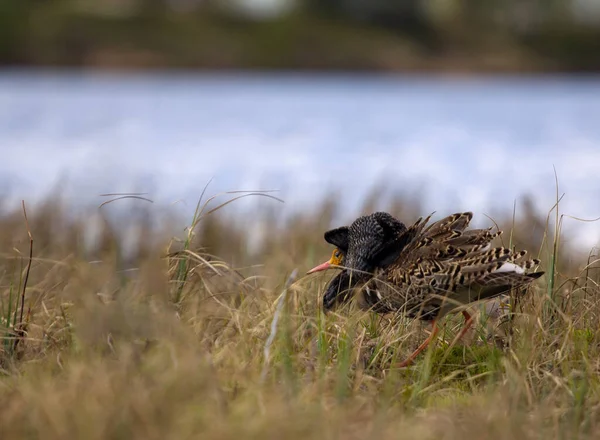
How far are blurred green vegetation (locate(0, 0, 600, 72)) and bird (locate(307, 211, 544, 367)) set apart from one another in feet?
123

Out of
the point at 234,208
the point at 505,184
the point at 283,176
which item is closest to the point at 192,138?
the point at 283,176

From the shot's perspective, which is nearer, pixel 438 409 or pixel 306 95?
pixel 438 409

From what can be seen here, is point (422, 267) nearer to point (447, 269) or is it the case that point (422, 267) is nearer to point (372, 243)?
point (447, 269)

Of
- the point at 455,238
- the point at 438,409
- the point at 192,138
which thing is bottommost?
the point at 192,138

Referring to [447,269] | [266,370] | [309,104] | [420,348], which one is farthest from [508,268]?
[309,104]

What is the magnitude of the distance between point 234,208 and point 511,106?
749 inches

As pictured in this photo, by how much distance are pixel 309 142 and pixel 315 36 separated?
28197mm

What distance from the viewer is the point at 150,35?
45.9 meters

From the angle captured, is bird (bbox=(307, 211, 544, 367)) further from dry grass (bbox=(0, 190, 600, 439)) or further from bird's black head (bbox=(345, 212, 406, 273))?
dry grass (bbox=(0, 190, 600, 439))

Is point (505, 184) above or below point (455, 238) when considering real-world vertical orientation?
below

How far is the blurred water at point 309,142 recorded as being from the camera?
1138 centimetres

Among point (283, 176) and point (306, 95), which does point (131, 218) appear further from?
point (306, 95)

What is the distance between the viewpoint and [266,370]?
3754 millimetres

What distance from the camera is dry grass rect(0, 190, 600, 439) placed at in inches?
125
